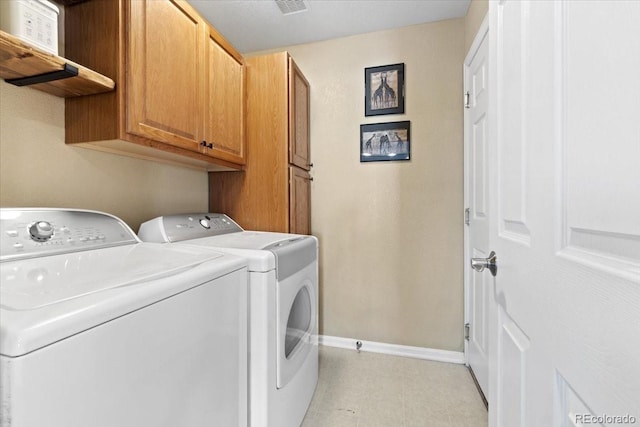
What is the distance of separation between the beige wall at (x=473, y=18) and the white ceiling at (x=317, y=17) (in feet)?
0.23

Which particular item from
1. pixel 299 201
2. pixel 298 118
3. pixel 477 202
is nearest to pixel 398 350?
pixel 477 202

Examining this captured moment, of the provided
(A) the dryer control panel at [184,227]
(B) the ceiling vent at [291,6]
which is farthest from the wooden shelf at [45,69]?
(B) the ceiling vent at [291,6]

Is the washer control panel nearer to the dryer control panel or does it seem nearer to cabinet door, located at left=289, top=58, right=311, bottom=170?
the dryer control panel

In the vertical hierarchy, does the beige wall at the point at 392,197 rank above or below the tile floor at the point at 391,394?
above

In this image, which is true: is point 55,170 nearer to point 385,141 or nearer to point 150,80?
point 150,80

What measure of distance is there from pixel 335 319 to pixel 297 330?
92 cm

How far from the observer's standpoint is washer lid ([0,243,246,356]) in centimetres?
43

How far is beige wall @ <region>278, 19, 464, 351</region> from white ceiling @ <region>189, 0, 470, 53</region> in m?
0.09

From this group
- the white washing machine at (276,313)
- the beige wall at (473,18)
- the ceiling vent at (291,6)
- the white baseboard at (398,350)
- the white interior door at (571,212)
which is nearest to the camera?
the white interior door at (571,212)

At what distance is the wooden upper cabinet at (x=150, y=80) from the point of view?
44.8 inches

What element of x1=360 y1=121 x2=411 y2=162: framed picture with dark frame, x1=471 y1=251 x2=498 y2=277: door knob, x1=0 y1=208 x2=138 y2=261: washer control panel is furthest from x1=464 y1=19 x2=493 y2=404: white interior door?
x1=0 y1=208 x2=138 y2=261: washer control panel

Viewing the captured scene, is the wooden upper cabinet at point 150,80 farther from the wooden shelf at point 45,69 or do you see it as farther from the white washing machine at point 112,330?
the white washing machine at point 112,330

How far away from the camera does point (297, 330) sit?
1458mm

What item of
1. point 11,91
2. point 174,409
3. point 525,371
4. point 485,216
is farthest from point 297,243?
point 11,91
